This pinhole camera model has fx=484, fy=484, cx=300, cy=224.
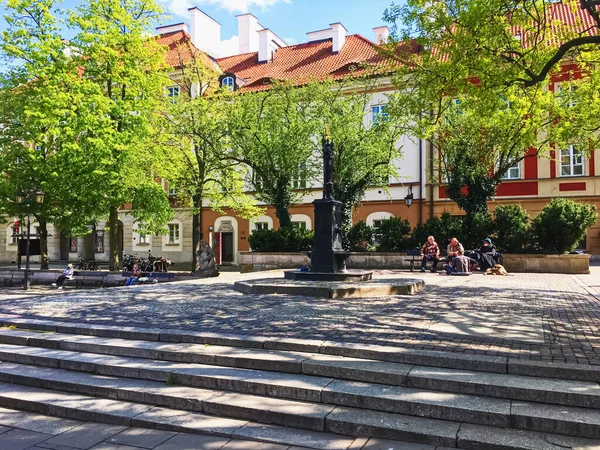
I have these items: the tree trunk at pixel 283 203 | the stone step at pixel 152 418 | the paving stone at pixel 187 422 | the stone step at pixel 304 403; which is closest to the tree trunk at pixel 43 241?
the tree trunk at pixel 283 203

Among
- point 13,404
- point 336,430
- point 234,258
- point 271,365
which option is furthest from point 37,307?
point 234,258

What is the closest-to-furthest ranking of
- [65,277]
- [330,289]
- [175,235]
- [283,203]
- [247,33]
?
[330,289], [65,277], [283,203], [175,235], [247,33]

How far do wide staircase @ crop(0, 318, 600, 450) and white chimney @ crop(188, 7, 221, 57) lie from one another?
1416 inches

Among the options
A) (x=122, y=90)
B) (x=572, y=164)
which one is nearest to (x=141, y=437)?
(x=122, y=90)

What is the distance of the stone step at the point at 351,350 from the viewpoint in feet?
15.7

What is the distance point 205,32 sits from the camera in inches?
1571

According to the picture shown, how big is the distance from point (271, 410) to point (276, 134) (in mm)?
18065

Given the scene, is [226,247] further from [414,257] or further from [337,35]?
[414,257]

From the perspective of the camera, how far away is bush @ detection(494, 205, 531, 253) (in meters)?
18.8

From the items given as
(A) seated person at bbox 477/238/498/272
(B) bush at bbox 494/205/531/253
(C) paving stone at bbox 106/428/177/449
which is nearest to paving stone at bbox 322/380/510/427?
(C) paving stone at bbox 106/428/177/449

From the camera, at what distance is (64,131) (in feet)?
63.6

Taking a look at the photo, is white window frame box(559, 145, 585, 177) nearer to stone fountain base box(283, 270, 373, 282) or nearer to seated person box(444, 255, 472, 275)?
seated person box(444, 255, 472, 275)

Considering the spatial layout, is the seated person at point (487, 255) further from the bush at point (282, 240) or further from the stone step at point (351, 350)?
the stone step at point (351, 350)

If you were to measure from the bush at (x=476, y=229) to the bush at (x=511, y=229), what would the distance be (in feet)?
1.04
